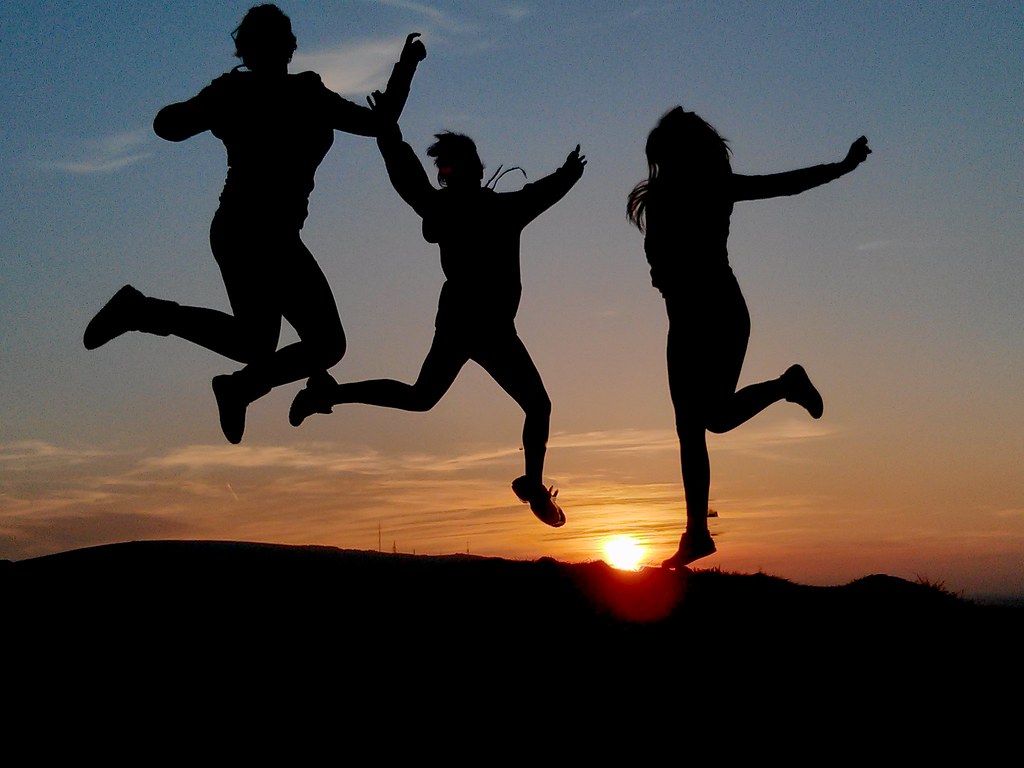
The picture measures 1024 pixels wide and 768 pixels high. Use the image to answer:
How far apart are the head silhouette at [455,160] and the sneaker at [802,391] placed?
7.27 ft

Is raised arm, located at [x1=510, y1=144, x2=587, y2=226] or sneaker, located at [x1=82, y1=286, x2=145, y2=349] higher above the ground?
raised arm, located at [x1=510, y1=144, x2=587, y2=226]

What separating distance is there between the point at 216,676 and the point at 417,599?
106 cm

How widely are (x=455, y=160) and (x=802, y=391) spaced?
Answer: 8.25ft

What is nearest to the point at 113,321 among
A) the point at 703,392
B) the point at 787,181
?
the point at 703,392

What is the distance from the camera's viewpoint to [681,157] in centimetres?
654

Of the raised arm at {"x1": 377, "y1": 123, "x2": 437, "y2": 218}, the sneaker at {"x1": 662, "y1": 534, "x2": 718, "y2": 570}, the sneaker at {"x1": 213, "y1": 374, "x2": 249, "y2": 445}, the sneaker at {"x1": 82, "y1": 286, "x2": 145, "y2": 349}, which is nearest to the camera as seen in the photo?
the sneaker at {"x1": 82, "y1": 286, "x2": 145, "y2": 349}

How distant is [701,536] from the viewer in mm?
6613

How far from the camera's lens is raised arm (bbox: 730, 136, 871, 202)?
6.46 m

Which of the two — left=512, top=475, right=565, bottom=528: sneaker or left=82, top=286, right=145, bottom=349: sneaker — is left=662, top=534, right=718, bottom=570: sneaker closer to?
left=512, top=475, right=565, bottom=528: sneaker

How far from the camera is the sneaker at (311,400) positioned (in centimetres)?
686

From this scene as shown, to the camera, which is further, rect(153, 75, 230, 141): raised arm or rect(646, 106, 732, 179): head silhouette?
rect(646, 106, 732, 179): head silhouette

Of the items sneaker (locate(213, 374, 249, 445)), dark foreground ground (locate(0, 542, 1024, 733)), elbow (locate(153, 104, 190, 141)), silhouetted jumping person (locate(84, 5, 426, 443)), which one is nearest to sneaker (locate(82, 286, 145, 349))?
silhouetted jumping person (locate(84, 5, 426, 443))

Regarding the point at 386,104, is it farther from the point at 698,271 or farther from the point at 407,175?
the point at 698,271

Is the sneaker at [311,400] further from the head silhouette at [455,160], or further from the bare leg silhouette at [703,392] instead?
the bare leg silhouette at [703,392]
